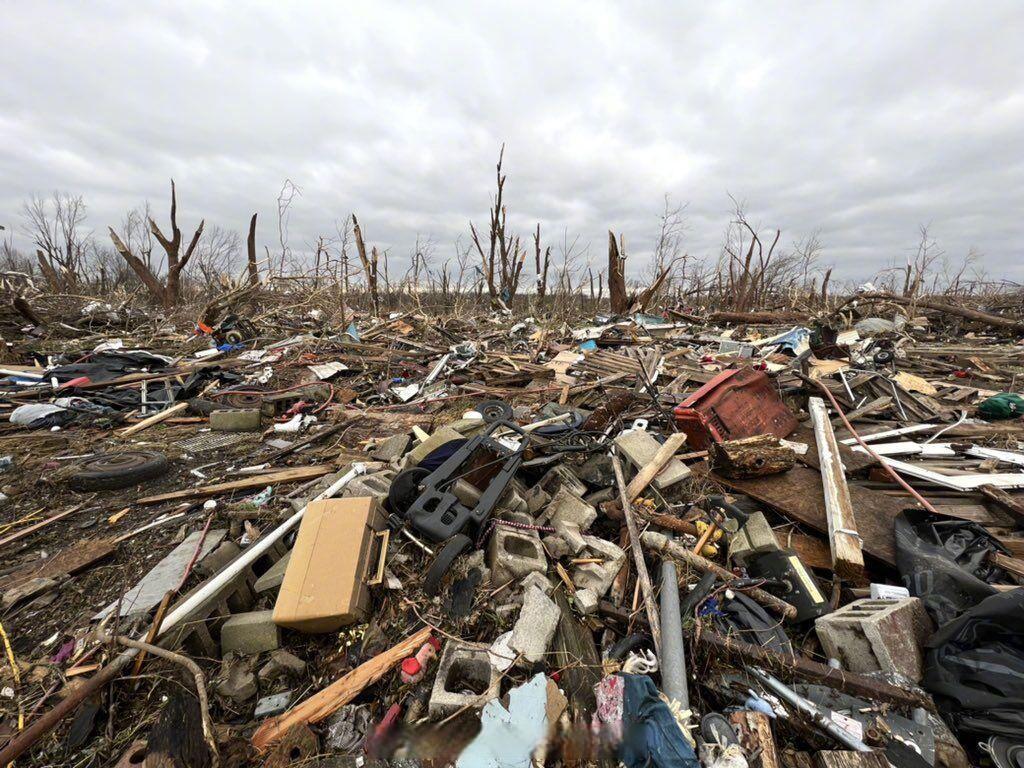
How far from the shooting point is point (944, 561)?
244 centimetres

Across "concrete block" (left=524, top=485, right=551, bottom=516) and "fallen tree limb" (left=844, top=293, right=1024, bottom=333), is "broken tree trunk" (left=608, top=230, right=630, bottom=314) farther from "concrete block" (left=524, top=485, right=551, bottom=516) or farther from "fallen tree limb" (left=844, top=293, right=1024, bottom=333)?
"concrete block" (left=524, top=485, right=551, bottom=516)

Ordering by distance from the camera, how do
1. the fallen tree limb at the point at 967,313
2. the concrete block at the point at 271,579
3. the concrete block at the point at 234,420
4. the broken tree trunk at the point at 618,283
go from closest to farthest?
the concrete block at the point at 271,579 → the concrete block at the point at 234,420 → the fallen tree limb at the point at 967,313 → the broken tree trunk at the point at 618,283

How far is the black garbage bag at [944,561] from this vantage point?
2248 mm

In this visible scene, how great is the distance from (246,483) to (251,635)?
78.9 inches

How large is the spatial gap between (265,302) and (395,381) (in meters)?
7.78

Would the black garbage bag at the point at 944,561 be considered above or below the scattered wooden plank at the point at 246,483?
above

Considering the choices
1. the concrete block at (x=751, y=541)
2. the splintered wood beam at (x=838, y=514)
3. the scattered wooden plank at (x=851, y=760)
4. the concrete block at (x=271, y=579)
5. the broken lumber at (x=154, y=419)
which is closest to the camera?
the scattered wooden plank at (x=851, y=760)

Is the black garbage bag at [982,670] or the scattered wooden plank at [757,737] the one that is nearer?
the scattered wooden plank at [757,737]

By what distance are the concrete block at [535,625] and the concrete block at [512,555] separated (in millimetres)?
195

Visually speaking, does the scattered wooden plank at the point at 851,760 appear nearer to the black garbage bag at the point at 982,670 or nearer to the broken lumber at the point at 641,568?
the black garbage bag at the point at 982,670

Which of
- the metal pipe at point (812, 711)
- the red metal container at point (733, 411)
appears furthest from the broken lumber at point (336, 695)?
the red metal container at point (733, 411)

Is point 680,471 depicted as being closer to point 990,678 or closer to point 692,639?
point 692,639

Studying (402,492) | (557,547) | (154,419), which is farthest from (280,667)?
(154,419)

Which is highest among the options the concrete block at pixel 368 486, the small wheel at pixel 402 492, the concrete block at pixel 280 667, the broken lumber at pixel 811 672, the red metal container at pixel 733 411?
the red metal container at pixel 733 411
